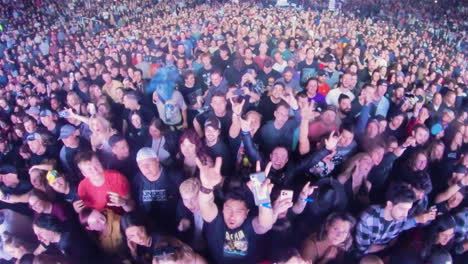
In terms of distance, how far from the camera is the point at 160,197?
2389 millimetres

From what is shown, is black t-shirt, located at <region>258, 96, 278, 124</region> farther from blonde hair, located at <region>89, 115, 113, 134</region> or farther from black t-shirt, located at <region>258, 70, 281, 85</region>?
blonde hair, located at <region>89, 115, 113, 134</region>

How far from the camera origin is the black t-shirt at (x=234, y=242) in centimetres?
198

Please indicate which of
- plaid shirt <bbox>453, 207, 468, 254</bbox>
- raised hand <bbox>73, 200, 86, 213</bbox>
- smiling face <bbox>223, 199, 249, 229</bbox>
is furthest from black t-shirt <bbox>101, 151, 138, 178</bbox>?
plaid shirt <bbox>453, 207, 468, 254</bbox>

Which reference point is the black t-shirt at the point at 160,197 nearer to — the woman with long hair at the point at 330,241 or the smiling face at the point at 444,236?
the woman with long hair at the point at 330,241

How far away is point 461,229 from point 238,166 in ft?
6.18

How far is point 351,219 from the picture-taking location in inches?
80.0

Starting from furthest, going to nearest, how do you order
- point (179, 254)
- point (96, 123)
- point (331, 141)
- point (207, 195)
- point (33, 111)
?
point (33, 111) → point (96, 123) → point (331, 141) → point (207, 195) → point (179, 254)

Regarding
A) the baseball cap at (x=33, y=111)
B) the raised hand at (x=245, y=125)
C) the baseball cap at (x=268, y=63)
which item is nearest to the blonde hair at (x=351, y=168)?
the raised hand at (x=245, y=125)

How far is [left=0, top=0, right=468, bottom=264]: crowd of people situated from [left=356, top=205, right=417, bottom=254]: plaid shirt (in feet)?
0.03

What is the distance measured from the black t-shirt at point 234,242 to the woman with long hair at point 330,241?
373 mm

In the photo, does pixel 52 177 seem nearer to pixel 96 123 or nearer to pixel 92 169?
pixel 92 169

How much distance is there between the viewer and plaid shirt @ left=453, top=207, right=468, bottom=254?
2.32 metres

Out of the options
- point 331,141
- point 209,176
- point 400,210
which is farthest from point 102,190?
point 400,210

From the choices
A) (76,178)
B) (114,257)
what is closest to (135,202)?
(114,257)
